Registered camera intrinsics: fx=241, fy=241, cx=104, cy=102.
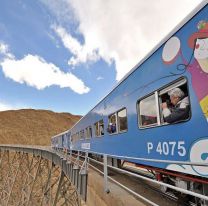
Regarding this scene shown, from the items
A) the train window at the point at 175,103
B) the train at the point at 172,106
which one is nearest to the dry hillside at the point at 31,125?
the train at the point at 172,106

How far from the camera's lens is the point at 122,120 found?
7129mm

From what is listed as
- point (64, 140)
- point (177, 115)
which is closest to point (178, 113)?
point (177, 115)

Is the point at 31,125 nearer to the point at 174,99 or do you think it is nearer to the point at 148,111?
the point at 148,111

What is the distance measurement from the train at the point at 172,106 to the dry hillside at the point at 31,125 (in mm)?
64296

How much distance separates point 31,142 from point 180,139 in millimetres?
67610

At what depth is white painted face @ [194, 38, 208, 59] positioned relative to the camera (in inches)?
145

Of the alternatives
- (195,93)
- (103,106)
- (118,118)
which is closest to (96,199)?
(118,118)

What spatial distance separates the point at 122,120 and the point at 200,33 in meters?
3.81

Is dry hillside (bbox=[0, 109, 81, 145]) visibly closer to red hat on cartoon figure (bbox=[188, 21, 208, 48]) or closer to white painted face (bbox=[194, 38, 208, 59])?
red hat on cartoon figure (bbox=[188, 21, 208, 48])

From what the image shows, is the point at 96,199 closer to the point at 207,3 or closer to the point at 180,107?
the point at 180,107

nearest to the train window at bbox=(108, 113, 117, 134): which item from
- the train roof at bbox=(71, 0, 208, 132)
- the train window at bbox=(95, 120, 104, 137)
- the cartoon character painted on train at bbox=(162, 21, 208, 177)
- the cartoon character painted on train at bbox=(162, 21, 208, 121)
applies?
the train window at bbox=(95, 120, 104, 137)

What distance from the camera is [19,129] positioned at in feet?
237

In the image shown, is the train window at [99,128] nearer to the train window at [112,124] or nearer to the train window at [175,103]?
the train window at [112,124]

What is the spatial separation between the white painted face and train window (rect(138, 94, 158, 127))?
5.21ft
